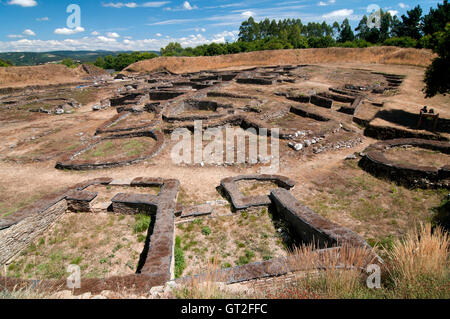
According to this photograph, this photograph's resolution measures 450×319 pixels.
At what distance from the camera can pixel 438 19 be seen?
42.3 m

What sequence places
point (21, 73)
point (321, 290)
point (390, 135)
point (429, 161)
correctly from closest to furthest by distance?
point (321, 290), point (429, 161), point (390, 135), point (21, 73)

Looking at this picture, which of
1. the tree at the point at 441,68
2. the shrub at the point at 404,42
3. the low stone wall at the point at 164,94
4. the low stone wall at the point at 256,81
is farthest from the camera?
the shrub at the point at 404,42

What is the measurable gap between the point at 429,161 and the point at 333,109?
8.95 metres

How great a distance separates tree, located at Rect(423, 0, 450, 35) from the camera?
41406 millimetres

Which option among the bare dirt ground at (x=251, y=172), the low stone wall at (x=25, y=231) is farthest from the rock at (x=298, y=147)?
the low stone wall at (x=25, y=231)

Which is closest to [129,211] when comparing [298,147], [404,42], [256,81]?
[298,147]

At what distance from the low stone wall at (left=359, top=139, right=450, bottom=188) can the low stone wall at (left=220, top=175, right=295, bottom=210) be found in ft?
11.3

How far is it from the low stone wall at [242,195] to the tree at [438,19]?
52.6 meters

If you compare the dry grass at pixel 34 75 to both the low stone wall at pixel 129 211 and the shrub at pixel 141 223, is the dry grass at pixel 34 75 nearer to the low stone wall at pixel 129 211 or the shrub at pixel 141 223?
the low stone wall at pixel 129 211

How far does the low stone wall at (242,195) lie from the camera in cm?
722

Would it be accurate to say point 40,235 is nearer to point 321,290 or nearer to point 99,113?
point 321,290

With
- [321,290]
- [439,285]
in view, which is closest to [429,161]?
[439,285]

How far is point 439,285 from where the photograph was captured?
9.37 feet

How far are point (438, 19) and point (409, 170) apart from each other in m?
52.7
